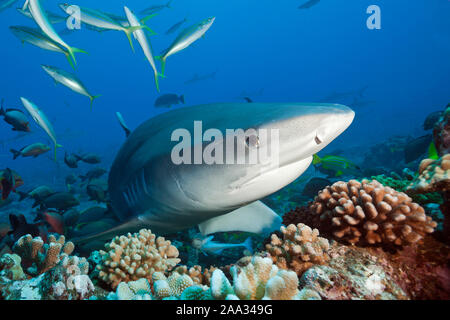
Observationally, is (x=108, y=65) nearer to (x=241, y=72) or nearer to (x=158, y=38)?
(x=158, y=38)

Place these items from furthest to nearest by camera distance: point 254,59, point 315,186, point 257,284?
point 254,59 → point 315,186 → point 257,284

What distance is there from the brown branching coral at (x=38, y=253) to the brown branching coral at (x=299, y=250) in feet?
6.31

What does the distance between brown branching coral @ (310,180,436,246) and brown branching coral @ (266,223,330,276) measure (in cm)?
25

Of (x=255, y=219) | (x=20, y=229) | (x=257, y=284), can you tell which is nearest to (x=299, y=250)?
(x=257, y=284)

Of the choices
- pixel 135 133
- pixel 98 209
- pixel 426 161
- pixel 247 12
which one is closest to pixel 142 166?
pixel 135 133

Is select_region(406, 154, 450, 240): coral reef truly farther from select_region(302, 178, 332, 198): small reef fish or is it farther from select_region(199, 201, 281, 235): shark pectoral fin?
select_region(302, 178, 332, 198): small reef fish

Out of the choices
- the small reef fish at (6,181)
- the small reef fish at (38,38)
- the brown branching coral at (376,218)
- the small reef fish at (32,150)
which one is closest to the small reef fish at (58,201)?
the small reef fish at (6,181)

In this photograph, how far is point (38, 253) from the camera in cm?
232

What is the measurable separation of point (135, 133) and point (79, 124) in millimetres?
123872

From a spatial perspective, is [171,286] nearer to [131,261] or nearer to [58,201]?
[131,261]

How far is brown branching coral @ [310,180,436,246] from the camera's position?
1.79 m

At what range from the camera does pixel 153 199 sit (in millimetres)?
2594

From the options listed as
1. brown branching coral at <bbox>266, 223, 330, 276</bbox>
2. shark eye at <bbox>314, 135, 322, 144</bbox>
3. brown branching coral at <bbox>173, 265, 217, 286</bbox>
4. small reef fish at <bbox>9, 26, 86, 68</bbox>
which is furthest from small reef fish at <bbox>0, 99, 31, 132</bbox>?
shark eye at <bbox>314, 135, 322, 144</bbox>

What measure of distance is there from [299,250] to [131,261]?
1.45 metres
